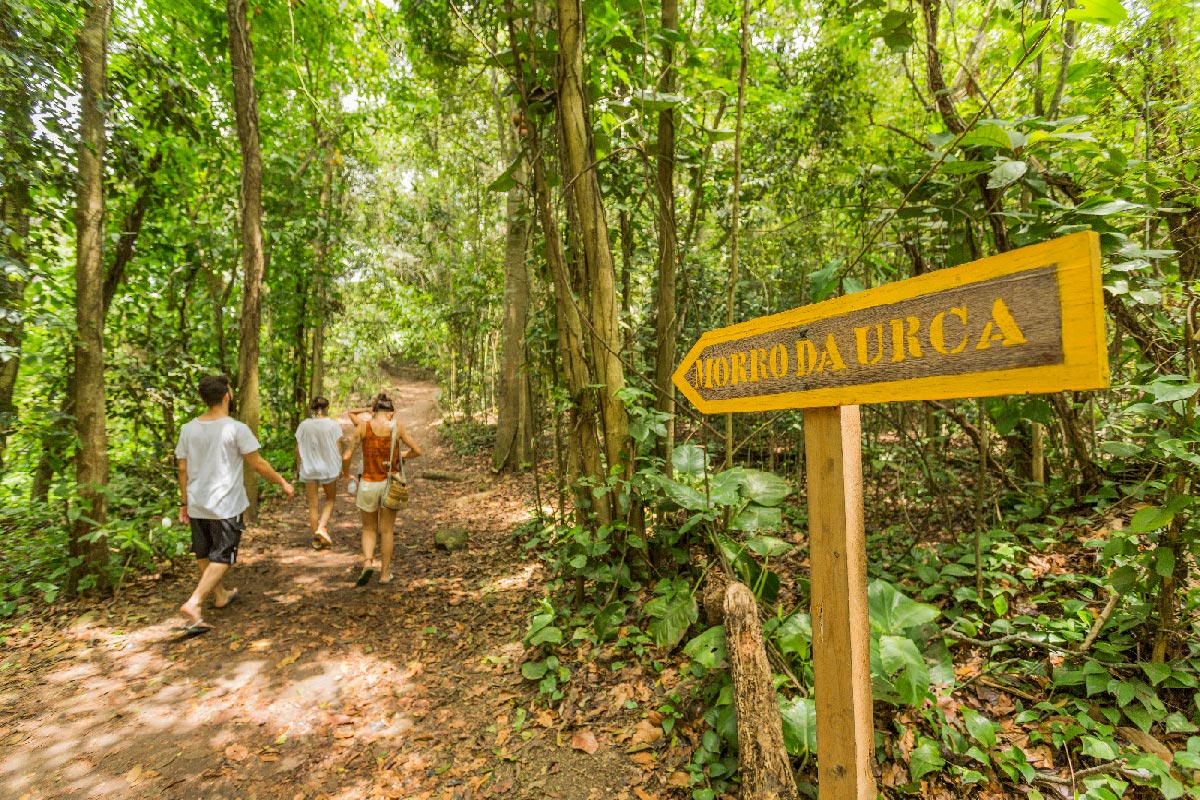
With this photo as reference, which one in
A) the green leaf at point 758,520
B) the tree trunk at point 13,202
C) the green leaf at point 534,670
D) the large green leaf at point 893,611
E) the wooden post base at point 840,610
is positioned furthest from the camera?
the tree trunk at point 13,202

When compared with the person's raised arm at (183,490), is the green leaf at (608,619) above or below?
below

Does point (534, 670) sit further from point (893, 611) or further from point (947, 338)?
point (947, 338)

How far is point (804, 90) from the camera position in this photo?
22.1ft

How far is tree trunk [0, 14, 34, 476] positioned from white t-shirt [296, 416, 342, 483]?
2451 millimetres

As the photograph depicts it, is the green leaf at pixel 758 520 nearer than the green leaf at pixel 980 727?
No

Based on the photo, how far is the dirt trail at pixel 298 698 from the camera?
278 centimetres

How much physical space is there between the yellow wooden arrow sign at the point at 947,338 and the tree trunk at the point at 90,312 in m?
5.59

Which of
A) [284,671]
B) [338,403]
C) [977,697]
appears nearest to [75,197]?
[284,671]

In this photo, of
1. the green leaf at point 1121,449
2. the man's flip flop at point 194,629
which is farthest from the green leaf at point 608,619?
the man's flip flop at point 194,629

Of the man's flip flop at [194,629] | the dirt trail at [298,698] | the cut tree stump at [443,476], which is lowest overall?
the dirt trail at [298,698]

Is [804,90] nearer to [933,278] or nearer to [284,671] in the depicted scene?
[933,278]

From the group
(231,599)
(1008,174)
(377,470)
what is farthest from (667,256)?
(231,599)

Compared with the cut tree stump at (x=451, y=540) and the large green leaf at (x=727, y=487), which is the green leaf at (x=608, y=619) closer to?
the large green leaf at (x=727, y=487)

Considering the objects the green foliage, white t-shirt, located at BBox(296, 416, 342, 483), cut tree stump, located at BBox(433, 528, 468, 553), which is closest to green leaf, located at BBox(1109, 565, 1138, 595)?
cut tree stump, located at BBox(433, 528, 468, 553)
